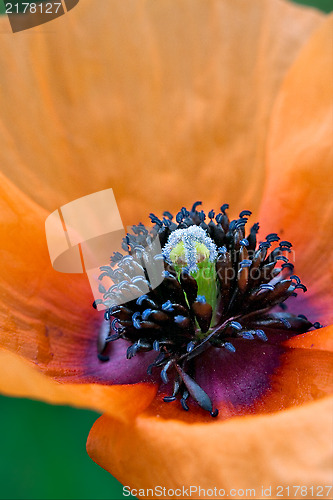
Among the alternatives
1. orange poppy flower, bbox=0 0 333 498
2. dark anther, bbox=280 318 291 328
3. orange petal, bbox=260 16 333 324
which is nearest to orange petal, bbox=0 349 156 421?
orange poppy flower, bbox=0 0 333 498

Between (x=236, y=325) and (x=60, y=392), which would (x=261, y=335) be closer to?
(x=236, y=325)

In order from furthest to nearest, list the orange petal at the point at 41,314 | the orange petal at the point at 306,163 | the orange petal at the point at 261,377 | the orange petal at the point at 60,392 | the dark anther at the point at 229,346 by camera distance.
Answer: the orange petal at the point at 306,163 → the orange petal at the point at 41,314 → the dark anther at the point at 229,346 → the orange petal at the point at 261,377 → the orange petal at the point at 60,392

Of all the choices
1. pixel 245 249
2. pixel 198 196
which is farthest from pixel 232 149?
pixel 245 249

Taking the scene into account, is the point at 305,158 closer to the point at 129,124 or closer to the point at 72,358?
the point at 129,124

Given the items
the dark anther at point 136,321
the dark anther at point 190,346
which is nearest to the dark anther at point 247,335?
the dark anther at point 190,346

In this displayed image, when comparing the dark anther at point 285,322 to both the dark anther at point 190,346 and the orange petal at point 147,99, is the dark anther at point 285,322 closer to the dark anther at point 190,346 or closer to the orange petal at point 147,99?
the dark anther at point 190,346

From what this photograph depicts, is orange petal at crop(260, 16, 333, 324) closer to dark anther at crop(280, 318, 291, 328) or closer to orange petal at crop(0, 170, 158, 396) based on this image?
dark anther at crop(280, 318, 291, 328)

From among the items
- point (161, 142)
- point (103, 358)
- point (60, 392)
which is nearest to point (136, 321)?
point (103, 358)
